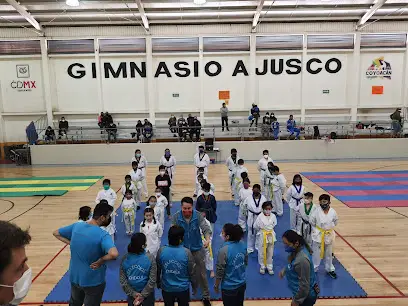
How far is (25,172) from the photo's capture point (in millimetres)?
17844

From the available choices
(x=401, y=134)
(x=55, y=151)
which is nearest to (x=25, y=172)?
(x=55, y=151)

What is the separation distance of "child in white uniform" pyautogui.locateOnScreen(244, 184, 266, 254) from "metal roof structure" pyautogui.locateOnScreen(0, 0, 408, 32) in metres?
14.0

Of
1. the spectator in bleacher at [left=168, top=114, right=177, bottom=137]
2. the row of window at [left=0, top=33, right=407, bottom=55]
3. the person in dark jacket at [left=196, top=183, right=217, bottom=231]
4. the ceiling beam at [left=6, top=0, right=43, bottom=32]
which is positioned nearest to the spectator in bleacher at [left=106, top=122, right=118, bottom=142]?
the spectator in bleacher at [left=168, top=114, right=177, bottom=137]

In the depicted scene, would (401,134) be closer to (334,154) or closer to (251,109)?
(334,154)

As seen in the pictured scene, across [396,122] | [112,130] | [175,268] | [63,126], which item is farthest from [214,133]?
[175,268]

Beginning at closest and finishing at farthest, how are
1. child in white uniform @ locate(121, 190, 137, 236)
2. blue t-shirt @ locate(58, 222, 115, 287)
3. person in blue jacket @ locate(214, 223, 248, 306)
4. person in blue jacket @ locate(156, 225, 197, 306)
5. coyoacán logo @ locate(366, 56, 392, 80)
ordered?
blue t-shirt @ locate(58, 222, 115, 287)
person in blue jacket @ locate(156, 225, 197, 306)
person in blue jacket @ locate(214, 223, 248, 306)
child in white uniform @ locate(121, 190, 137, 236)
coyoacán logo @ locate(366, 56, 392, 80)

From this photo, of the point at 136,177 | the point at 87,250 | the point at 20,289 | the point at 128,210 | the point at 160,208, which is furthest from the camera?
the point at 136,177

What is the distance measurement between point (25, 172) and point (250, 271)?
50.2 ft

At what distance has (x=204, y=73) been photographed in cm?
2239

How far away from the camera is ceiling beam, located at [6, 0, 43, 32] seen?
17359mm

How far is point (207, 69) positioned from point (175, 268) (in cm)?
1961

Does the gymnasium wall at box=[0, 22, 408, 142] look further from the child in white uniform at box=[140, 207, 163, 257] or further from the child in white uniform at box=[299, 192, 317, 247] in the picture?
the child in white uniform at box=[140, 207, 163, 257]

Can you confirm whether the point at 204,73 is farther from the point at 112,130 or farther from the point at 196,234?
the point at 196,234

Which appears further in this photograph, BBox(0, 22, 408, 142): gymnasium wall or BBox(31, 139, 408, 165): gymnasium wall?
BBox(0, 22, 408, 142): gymnasium wall
